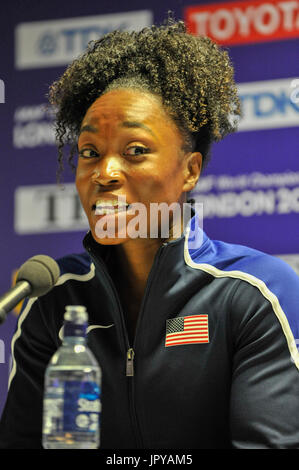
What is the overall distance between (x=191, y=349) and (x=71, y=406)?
0.37 meters

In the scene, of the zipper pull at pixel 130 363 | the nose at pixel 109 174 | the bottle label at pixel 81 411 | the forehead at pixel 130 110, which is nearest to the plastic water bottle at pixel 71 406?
the bottle label at pixel 81 411

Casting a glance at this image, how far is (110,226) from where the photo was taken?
52.3 inches

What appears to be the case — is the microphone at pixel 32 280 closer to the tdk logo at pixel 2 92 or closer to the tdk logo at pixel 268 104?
the tdk logo at pixel 268 104

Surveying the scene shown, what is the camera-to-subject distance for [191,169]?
1.48 meters

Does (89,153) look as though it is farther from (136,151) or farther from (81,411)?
(81,411)

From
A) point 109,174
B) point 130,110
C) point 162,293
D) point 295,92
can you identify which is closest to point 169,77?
point 130,110

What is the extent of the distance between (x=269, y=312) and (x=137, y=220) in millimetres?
296

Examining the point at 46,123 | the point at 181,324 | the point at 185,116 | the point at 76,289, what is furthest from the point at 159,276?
the point at 46,123

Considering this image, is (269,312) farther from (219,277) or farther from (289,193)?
(289,193)

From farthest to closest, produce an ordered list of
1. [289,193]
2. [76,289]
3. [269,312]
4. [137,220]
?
[289,193], [76,289], [137,220], [269,312]

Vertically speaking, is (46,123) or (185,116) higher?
(46,123)

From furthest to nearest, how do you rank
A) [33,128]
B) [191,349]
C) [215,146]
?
[33,128] → [215,146] → [191,349]

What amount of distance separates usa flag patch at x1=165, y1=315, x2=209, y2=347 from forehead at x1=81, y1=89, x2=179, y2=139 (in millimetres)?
359

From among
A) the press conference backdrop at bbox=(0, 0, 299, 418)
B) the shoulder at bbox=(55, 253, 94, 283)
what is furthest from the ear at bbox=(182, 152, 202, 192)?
the press conference backdrop at bbox=(0, 0, 299, 418)
